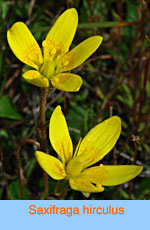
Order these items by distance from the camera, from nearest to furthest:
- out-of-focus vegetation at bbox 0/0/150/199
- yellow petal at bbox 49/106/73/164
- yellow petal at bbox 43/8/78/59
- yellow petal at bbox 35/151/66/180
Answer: yellow petal at bbox 35/151/66/180, yellow petal at bbox 49/106/73/164, yellow petal at bbox 43/8/78/59, out-of-focus vegetation at bbox 0/0/150/199

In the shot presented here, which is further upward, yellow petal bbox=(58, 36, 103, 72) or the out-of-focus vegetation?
yellow petal bbox=(58, 36, 103, 72)

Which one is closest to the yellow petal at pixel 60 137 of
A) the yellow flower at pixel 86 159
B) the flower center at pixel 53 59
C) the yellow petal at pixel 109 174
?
the yellow flower at pixel 86 159

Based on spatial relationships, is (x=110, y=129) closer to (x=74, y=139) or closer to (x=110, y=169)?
(x=110, y=169)

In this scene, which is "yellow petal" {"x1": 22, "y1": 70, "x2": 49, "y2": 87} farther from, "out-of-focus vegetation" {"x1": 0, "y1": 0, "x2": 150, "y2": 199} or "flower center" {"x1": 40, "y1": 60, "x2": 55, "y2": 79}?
"out-of-focus vegetation" {"x1": 0, "y1": 0, "x2": 150, "y2": 199}

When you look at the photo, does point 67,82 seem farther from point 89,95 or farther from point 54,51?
point 89,95

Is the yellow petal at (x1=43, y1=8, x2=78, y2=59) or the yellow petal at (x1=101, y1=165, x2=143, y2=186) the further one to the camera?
the yellow petal at (x1=43, y1=8, x2=78, y2=59)

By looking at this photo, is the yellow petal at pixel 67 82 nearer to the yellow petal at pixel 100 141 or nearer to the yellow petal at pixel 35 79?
the yellow petal at pixel 35 79

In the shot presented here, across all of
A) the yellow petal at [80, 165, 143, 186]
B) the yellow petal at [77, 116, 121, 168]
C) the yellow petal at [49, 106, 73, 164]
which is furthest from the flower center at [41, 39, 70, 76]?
the yellow petal at [80, 165, 143, 186]
